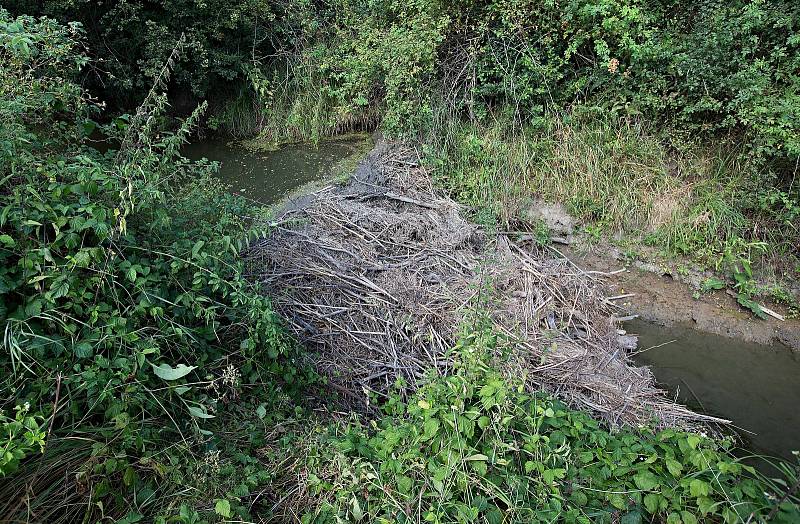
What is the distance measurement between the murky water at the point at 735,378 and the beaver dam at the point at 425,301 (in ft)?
1.00

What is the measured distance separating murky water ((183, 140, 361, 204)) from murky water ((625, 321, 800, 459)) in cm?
359

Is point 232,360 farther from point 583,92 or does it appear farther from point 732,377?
point 583,92

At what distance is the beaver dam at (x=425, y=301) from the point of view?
10.5 feet

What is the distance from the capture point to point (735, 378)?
3729mm

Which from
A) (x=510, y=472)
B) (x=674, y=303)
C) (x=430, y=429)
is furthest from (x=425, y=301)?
(x=674, y=303)

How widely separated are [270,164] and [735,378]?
500cm

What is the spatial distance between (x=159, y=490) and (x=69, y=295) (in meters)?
0.86

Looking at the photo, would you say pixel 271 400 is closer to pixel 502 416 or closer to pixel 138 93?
pixel 502 416

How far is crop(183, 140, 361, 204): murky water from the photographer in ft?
16.3

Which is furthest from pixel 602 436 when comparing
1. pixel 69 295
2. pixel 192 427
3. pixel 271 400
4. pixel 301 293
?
pixel 69 295

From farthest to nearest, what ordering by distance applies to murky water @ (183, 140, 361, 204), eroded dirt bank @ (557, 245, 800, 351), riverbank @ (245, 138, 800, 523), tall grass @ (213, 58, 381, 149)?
tall grass @ (213, 58, 381, 149)
murky water @ (183, 140, 361, 204)
eroded dirt bank @ (557, 245, 800, 351)
riverbank @ (245, 138, 800, 523)

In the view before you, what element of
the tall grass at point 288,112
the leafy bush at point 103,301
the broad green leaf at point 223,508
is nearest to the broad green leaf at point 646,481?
the broad green leaf at point 223,508

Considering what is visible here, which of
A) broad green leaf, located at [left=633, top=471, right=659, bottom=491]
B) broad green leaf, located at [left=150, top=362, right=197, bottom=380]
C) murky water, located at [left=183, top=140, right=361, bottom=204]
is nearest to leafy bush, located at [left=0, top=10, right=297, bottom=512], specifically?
broad green leaf, located at [left=150, top=362, right=197, bottom=380]

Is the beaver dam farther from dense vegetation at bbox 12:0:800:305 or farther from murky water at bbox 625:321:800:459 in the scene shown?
dense vegetation at bbox 12:0:800:305
